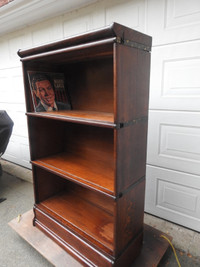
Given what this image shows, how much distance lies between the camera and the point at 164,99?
1594 millimetres

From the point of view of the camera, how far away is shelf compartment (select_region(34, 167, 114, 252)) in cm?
135

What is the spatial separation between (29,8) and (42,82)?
0.97 meters

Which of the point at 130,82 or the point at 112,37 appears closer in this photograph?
the point at 112,37

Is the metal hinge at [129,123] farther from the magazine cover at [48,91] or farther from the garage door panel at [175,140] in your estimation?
the magazine cover at [48,91]

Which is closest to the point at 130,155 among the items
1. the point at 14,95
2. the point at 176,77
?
the point at 176,77

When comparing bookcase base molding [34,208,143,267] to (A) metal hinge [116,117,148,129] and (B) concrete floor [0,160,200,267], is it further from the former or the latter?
(A) metal hinge [116,117,148,129]

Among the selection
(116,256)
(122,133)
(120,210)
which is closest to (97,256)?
(116,256)

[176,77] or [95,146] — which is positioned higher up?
[176,77]

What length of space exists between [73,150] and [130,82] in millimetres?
922

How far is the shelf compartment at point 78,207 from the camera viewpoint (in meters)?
1.35

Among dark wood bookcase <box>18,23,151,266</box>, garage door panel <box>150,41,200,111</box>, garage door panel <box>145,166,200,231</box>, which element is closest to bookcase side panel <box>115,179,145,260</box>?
dark wood bookcase <box>18,23,151,266</box>

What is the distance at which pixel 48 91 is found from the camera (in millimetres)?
1551

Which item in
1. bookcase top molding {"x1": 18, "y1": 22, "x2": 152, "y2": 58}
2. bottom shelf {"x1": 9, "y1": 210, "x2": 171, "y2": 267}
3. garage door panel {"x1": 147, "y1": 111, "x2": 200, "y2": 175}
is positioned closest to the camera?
bookcase top molding {"x1": 18, "y1": 22, "x2": 152, "y2": 58}

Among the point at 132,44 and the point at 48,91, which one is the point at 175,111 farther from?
the point at 48,91
